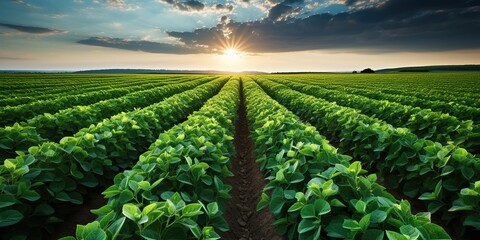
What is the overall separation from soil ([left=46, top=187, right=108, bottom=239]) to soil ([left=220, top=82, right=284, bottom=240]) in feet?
7.22

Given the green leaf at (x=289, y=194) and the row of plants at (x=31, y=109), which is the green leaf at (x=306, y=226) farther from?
the row of plants at (x=31, y=109)

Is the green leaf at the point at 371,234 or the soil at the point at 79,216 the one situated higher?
the green leaf at the point at 371,234

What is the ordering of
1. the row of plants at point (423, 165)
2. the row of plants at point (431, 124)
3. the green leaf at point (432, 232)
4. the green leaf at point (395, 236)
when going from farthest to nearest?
the row of plants at point (431, 124)
the row of plants at point (423, 165)
the green leaf at point (432, 232)
the green leaf at point (395, 236)

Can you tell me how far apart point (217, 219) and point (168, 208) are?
27.6 inches

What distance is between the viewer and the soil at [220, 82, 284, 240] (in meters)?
4.20

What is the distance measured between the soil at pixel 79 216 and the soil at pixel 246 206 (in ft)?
7.22

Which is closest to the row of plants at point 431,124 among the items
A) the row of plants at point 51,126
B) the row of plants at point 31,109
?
the row of plants at point 51,126

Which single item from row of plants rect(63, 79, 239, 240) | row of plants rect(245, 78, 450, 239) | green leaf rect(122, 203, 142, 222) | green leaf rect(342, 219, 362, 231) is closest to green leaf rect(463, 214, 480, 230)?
row of plants rect(245, 78, 450, 239)

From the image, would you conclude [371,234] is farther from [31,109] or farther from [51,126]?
[31,109]

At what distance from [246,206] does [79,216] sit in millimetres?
2741

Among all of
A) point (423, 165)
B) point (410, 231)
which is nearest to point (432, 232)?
point (410, 231)

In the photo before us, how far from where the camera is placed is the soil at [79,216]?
398 cm

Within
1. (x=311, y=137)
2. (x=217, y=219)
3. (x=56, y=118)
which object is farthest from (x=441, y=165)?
(x=56, y=118)

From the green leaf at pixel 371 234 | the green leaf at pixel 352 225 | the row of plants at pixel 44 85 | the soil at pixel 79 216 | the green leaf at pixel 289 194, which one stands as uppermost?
the green leaf at pixel 352 225
